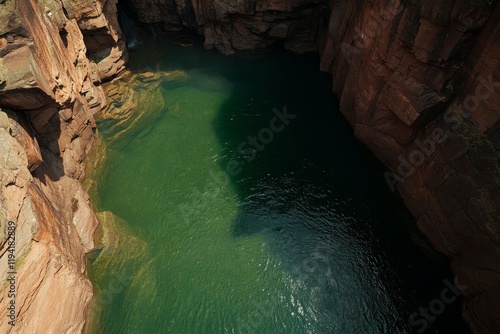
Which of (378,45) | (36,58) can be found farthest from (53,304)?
(378,45)

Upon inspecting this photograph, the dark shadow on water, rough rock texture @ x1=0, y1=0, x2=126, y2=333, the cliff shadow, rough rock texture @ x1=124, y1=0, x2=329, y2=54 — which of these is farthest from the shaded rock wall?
the cliff shadow

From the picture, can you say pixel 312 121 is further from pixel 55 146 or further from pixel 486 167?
pixel 55 146

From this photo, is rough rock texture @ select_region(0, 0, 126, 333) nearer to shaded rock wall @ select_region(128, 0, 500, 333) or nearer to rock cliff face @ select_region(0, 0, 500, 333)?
rock cliff face @ select_region(0, 0, 500, 333)

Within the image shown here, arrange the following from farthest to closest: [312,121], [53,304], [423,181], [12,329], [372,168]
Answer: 1. [312,121]
2. [372,168]
3. [423,181]
4. [53,304]
5. [12,329]

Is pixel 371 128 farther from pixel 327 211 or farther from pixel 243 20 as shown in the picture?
pixel 243 20

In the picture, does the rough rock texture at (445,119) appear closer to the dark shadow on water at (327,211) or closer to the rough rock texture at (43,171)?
the dark shadow on water at (327,211)

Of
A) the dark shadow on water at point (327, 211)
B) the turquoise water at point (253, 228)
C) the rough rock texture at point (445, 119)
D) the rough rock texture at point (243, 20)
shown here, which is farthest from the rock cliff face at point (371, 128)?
the rough rock texture at point (243, 20)
